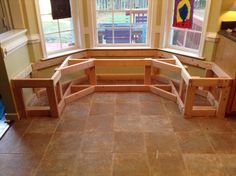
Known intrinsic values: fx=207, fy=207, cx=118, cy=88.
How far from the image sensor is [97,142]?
2.20 metres

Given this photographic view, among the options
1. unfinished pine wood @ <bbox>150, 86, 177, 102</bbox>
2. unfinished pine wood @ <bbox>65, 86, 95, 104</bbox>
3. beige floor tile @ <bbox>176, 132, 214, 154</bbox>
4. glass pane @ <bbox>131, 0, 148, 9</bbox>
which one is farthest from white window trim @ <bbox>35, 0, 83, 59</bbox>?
beige floor tile @ <bbox>176, 132, 214, 154</bbox>

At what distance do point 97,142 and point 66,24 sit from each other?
2010 millimetres

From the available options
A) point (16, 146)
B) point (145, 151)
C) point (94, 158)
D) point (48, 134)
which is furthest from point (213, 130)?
point (16, 146)

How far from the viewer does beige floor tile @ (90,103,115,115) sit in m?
2.75

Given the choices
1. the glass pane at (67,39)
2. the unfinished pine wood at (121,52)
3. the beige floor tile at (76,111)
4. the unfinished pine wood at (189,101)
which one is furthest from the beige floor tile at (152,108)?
the glass pane at (67,39)

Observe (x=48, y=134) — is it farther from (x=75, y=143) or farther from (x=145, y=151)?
(x=145, y=151)

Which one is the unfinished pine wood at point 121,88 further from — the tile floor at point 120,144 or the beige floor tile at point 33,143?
the beige floor tile at point 33,143

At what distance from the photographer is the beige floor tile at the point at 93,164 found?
71.7 inches

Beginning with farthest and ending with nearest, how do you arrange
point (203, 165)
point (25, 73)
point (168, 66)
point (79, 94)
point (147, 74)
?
point (147, 74)
point (79, 94)
point (168, 66)
point (25, 73)
point (203, 165)

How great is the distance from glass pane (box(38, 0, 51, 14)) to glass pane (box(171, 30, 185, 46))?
1951 mm

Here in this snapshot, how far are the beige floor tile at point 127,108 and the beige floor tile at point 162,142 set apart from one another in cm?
50

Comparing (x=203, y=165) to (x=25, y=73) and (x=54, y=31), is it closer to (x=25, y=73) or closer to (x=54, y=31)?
(x=25, y=73)

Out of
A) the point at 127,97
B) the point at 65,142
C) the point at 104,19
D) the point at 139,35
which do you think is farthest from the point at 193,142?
the point at 104,19

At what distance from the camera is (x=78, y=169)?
186cm
